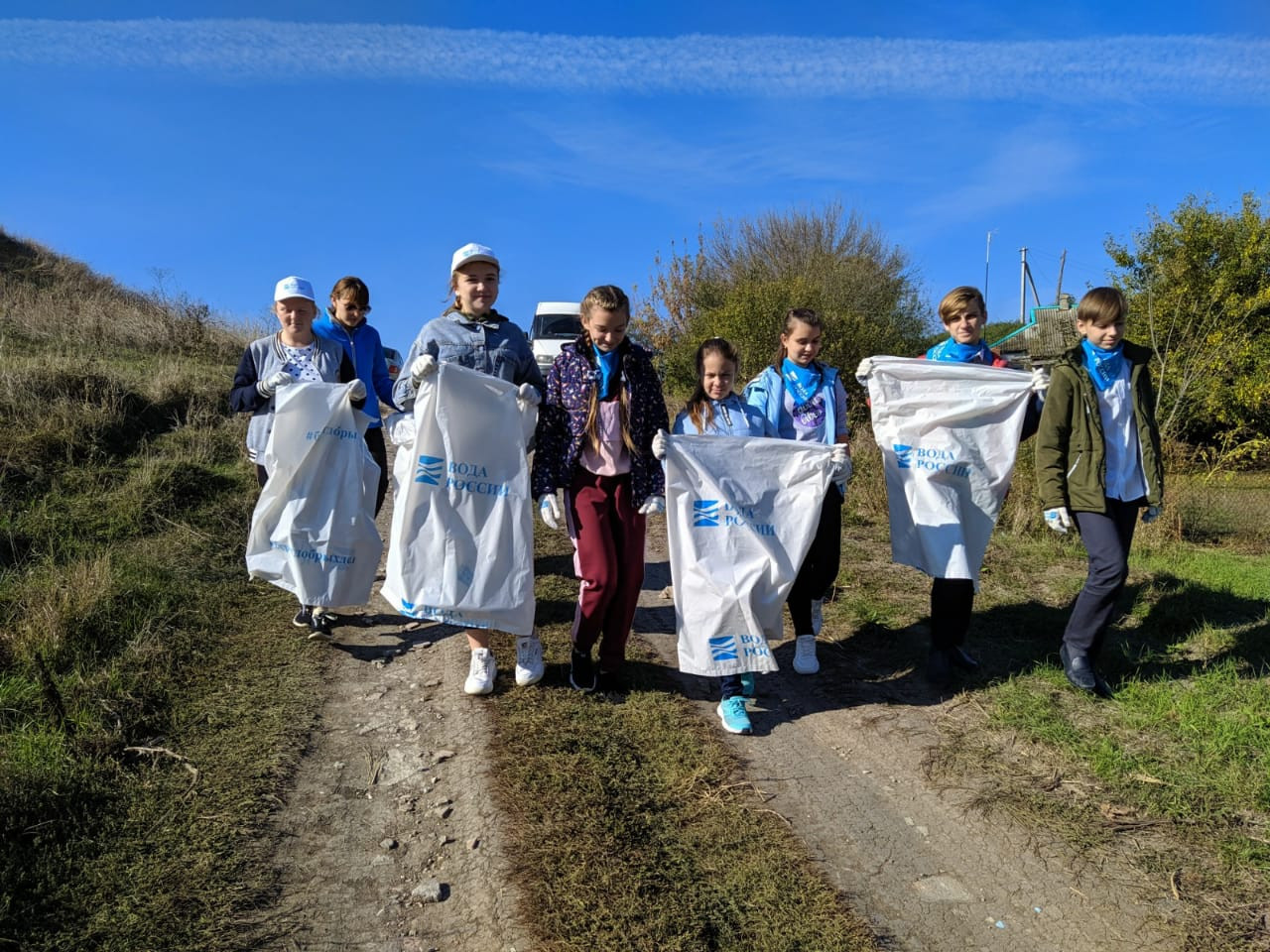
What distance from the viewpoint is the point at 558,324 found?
1711 cm

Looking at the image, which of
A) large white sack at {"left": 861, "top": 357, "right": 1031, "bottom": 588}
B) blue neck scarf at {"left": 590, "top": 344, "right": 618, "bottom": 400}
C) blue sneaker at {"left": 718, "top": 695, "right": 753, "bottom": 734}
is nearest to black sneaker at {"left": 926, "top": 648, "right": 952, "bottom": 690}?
large white sack at {"left": 861, "top": 357, "right": 1031, "bottom": 588}

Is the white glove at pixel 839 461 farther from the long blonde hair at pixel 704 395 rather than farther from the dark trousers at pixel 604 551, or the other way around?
the dark trousers at pixel 604 551

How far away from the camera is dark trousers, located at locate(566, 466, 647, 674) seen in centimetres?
396

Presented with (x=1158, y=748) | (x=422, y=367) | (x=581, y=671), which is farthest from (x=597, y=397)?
(x=1158, y=748)

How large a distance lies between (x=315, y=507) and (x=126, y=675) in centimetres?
115

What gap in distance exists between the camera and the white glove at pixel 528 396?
12.9 feet

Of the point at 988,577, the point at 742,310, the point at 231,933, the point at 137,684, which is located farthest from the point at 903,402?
the point at 742,310

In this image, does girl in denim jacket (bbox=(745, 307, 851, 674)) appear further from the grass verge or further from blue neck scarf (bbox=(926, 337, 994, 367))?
the grass verge

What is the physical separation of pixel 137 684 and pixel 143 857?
143cm

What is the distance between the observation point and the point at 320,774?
339 centimetres

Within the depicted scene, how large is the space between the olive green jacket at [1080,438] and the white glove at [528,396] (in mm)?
2413

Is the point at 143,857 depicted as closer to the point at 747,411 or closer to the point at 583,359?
the point at 583,359

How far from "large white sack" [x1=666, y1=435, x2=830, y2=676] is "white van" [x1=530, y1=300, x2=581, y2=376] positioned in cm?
1255

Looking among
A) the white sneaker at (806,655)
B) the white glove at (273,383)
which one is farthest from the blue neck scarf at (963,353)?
the white glove at (273,383)
